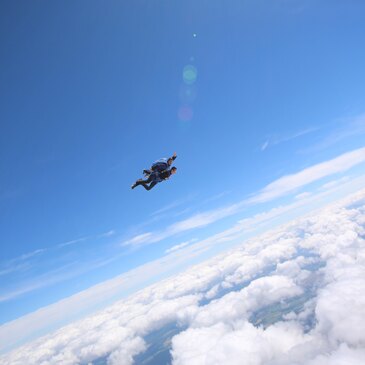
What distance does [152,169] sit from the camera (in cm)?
2123
